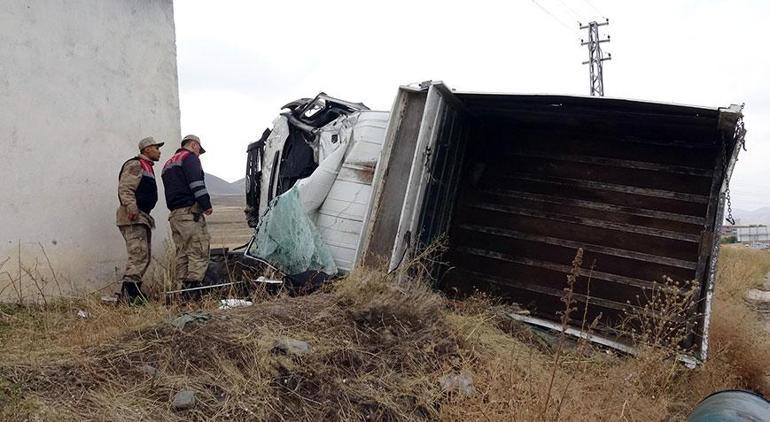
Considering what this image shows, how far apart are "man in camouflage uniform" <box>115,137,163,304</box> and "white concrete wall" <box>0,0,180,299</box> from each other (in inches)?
16.8

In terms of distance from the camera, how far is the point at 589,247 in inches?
245

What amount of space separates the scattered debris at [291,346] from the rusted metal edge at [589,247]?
332 centimetres

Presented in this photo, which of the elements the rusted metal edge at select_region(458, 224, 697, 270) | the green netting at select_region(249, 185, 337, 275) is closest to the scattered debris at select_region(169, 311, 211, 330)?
the green netting at select_region(249, 185, 337, 275)

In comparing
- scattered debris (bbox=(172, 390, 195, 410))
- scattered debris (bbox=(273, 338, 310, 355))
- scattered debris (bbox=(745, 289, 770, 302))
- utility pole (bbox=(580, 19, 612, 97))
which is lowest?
scattered debris (bbox=(745, 289, 770, 302))

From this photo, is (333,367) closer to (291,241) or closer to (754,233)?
(291,241)

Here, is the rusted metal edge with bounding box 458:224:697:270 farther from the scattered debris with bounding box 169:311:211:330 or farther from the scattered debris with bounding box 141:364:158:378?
the scattered debris with bounding box 141:364:158:378

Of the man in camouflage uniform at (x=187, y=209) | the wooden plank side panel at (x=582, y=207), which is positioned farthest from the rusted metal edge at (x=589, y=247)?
the man in camouflage uniform at (x=187, y=209)

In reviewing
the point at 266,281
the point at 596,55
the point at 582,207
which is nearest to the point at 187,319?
the point at 266,281

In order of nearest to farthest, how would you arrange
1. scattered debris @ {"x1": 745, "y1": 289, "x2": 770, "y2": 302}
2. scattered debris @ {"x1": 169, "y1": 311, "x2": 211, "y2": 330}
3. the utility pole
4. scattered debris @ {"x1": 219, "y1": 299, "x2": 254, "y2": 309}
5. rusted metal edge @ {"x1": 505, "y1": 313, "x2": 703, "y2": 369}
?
scattered debris @ {"x1": 169, "y1": 311, "x2": 211, "y2": 330} < rusted metal edge @ {"x1": 505, "y1": 313, "x2": 703, "y2": 369} < scattered debris @ {"x1": 219, "y1": 299, "x2": 254, "y2": 309} < scattered debris @ {"x1": 745, "y1": 289, "x2": 770, "y2": 302} < the utility pole

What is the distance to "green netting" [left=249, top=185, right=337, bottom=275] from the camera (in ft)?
19.2

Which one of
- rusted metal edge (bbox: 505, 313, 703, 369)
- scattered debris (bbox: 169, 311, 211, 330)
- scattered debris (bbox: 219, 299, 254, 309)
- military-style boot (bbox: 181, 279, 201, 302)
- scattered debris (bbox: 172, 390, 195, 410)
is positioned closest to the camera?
scattered debris (bbox: 172, 390, 195, 410)

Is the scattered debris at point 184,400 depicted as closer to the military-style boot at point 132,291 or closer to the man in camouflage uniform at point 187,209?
the military-style boot at point 132,291

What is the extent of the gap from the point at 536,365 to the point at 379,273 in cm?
145

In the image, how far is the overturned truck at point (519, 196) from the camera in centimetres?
547
